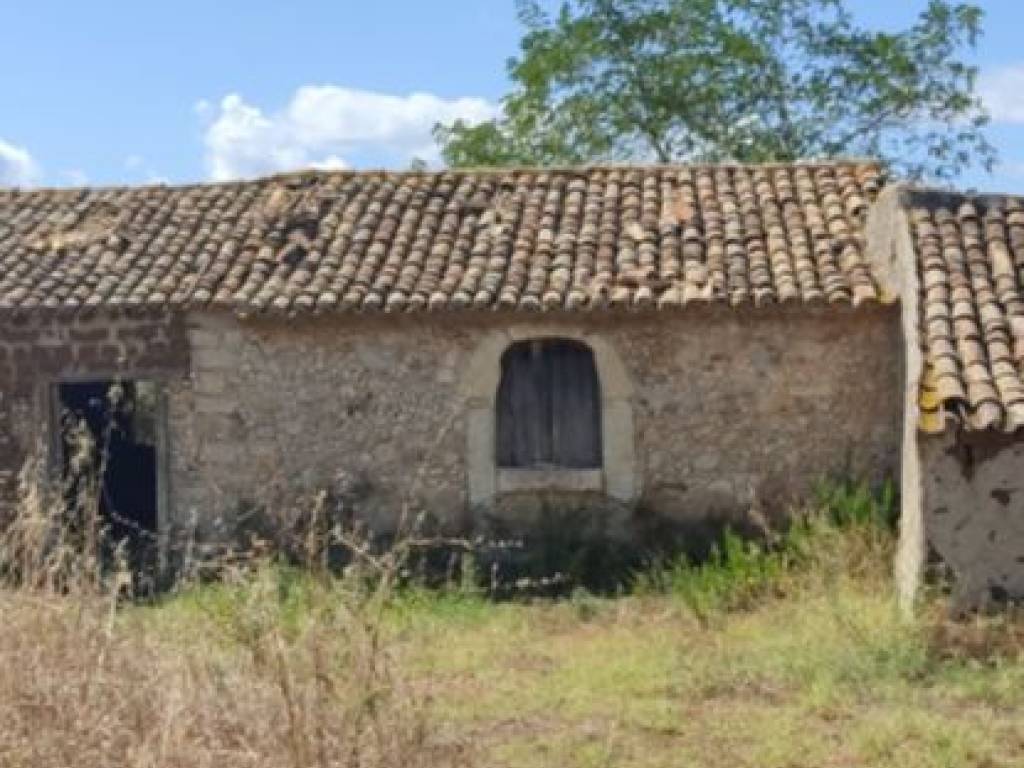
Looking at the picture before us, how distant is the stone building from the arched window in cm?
2

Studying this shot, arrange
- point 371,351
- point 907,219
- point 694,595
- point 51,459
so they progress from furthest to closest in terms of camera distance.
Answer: point 51,459 < point 371,351 < point 907,219 < point 694,595

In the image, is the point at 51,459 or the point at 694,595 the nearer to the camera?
the point at 694,595

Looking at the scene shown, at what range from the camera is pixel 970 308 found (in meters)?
11.1

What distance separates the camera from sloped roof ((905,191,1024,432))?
10.0 metres

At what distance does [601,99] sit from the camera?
2483 cm

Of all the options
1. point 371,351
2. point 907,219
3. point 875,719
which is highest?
point 907,219

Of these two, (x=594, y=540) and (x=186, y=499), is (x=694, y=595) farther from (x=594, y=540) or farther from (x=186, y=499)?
(x=186, y=499)

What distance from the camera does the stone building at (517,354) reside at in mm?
12703

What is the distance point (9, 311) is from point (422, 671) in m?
6.29

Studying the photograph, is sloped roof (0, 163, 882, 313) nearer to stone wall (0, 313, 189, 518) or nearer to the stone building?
the stone building

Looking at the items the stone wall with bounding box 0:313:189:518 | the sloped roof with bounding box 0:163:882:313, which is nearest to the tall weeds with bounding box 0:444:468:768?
the sloped roof with bounding box 0:163:882:313

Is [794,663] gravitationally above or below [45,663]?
below

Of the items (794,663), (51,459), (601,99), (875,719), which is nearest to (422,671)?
(794,663)

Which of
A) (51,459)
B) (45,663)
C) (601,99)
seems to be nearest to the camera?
(45,663)
